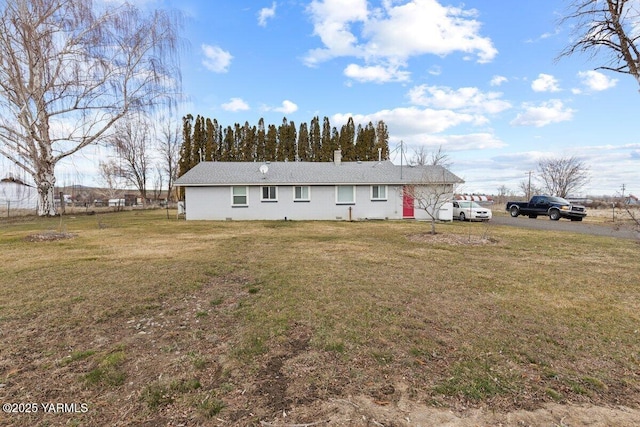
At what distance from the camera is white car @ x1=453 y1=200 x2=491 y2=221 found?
1741cm

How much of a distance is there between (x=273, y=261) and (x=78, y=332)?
3.91 meters

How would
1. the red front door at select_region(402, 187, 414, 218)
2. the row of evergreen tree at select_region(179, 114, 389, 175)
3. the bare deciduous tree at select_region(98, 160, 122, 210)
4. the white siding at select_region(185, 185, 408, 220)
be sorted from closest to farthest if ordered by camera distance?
the white siding at select_region(185, 185, 408, 220) → the red front door at select_region(402, 187, 414, 218) → the row of evergreen tree at select_region(179, 114, 389, 175) → the bare deciduous tree at select_region(98, 160, 122, 210)

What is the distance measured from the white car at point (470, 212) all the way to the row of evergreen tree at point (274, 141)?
1640 centimetres

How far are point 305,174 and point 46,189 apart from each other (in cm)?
1568

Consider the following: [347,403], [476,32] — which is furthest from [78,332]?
[476,32]

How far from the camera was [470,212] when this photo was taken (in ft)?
57.7

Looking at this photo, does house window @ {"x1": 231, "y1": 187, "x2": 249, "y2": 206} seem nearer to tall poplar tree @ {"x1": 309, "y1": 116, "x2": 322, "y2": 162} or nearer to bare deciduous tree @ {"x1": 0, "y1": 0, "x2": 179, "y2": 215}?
bare deciduous tree @ {"x1": 0, "y1": 0, "x2": 179, "y2": 215}

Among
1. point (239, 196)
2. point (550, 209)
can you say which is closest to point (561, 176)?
point (550, 209)

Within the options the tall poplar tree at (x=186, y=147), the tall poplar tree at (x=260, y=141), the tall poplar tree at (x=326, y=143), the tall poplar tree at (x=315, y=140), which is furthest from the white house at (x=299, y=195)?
the tall poplar tree at (x=315, y=140)

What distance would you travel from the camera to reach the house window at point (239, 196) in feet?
55.0

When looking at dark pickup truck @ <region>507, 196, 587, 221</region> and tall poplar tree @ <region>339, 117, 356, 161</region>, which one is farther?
tall poplar tree @ <region>339, 117, 356, 161</region>

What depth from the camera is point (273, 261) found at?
6949 millimetres

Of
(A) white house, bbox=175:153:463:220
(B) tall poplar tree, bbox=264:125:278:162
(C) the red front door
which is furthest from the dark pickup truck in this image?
(B) tall poplar tree, bbox=264:125:278:162

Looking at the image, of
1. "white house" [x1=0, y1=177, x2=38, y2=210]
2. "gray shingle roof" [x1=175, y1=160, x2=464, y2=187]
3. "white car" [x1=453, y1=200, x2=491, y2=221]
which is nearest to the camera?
"gray shingle roof" [x1=175, y1=160, x2=464, y2=187]
